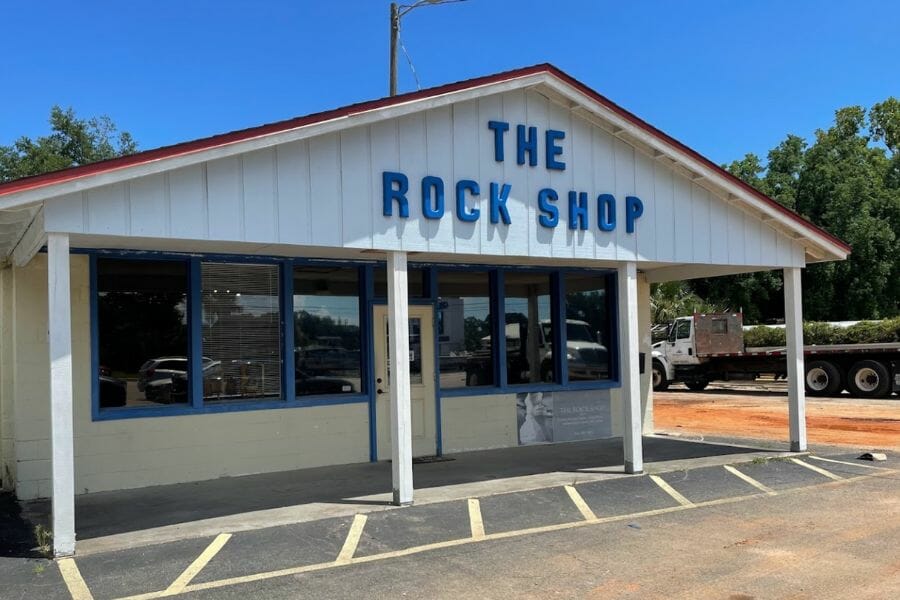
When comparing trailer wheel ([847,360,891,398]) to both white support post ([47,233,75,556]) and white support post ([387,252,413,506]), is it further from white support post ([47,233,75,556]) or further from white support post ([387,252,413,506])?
white support post ([47,233,75,556])

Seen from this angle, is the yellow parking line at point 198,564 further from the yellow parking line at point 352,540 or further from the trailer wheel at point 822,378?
the trailer wheel at point 822,378

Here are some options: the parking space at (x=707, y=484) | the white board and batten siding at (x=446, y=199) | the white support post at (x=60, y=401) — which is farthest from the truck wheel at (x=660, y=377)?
the white support post at (x=60, y=401)

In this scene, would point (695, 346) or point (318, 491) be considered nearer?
point (318, 491)

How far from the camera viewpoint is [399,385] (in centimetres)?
783

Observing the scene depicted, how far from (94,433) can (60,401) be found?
256cm

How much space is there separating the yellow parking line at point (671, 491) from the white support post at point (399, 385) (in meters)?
2.82

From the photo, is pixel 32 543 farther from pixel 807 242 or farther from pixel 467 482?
pixel 807 242

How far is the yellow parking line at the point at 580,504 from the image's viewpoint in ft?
24.4

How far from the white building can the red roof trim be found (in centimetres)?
2

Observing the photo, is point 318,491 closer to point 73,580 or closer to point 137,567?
point 137,567

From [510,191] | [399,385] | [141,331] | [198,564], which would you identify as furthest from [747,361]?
[198,564]

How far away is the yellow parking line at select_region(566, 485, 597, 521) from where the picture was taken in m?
7.45

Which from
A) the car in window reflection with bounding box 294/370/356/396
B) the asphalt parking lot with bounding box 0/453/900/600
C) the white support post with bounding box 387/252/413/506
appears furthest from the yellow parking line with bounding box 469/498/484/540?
the car in window reflection with bounding box 294/370/356/396

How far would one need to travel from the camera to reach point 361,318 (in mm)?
10516
